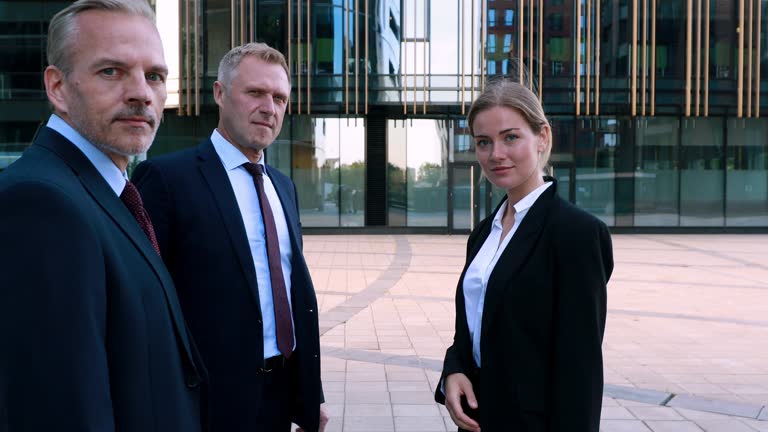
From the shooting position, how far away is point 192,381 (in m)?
1.59

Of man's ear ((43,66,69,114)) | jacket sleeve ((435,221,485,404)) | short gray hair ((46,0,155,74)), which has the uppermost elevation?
short gray hair ((46,0,155,74))

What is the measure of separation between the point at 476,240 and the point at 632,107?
64.1ft

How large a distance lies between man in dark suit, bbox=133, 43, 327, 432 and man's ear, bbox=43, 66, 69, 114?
3.36ft

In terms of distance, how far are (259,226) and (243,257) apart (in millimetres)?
208

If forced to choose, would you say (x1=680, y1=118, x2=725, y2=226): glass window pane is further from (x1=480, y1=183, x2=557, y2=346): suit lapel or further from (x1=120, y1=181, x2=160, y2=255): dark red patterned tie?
(x1=120, y1=181, x2=160, y2=255): dark red patterned tie

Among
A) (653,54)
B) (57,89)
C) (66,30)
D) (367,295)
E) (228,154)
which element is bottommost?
(367,295)

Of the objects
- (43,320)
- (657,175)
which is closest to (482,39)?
(657,175)

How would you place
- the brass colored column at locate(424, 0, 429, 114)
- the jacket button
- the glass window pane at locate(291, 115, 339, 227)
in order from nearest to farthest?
1. the jacket button
2. the brass colored column at locate(424, 0, 429, 114)
3. the glass window pane at locate(291, 115, 339, 227)

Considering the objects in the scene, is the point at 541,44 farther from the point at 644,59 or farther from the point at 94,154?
the point at 94,154

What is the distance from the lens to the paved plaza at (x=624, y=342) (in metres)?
4.95

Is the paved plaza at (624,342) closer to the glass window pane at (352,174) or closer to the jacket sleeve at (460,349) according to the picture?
the jacket sleeve at (460,349)

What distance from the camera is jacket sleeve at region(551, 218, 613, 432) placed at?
2090 mm

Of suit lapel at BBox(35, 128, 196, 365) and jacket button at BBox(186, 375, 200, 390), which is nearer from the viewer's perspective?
suit lapel at BBox(35, 128, 196, 365)

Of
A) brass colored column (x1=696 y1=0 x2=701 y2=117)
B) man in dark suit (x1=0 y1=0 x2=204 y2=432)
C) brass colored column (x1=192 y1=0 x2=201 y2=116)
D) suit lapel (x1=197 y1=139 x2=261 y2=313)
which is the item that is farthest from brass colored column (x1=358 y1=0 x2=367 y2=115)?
man in dark suit (x1=0 y1=0 x2=204 y2=432)
